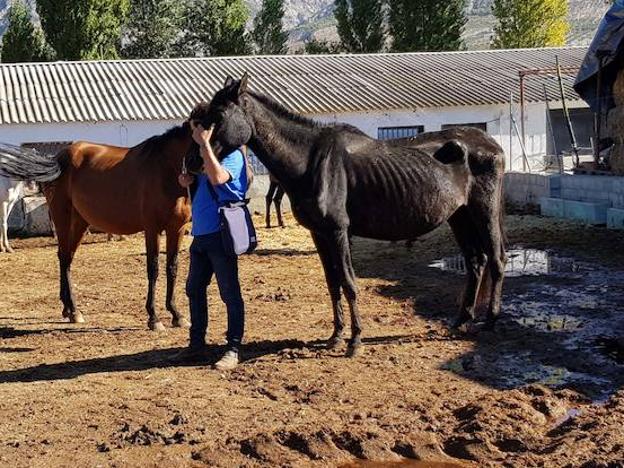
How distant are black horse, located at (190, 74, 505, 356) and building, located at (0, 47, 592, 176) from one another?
12.7m

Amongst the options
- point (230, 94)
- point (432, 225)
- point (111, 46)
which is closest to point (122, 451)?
point (230, 94)

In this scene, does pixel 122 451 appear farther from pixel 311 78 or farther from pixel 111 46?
pixel 111 46

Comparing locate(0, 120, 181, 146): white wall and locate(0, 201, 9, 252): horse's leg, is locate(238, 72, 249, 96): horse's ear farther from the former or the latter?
locate(0, 120, 181, 146): white wall

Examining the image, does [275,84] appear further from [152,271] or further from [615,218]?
[152,271]

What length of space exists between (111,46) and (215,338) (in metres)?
28.9

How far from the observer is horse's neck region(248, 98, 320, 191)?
6.50 meters

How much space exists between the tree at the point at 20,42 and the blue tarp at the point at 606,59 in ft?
85.2

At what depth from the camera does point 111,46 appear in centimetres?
3425

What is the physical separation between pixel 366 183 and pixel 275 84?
17.3 m

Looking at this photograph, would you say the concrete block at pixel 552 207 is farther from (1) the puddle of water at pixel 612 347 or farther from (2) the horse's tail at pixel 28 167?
(2) the horse's tail at pixel 28 167

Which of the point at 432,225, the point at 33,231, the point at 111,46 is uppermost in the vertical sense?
the point at 111,46

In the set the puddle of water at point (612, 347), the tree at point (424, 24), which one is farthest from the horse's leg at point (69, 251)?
the tree at point (424, 24)

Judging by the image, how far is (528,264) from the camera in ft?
35.3

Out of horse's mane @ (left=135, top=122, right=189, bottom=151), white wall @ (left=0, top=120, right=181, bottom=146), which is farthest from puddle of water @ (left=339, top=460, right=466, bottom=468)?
white wall @ (left=0, top=120, right=181, bottom=146)
